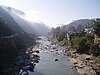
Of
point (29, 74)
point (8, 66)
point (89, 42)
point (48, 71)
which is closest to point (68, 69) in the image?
point (48, 71)

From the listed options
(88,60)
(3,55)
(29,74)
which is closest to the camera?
(29,74)

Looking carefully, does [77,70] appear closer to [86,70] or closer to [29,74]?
[86,70]

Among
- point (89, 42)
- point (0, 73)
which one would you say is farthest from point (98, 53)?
point (0, 73)

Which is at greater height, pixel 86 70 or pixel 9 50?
pixel 9 50

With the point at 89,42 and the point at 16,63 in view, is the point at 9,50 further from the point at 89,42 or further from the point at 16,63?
the point at 89,42

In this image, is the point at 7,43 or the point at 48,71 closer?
the point at 48,71

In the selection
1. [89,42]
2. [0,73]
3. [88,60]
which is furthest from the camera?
→ [89,42]

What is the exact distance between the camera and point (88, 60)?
232 ft

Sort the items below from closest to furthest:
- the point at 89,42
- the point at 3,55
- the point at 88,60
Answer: the point at 3,55
the point at 88,60
the point at 89,42

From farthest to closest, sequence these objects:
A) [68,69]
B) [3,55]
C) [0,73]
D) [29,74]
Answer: [68,69]
[3,55]
[29,74]
[0,73]

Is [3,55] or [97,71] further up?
[3,55]

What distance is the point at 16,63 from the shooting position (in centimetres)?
5622

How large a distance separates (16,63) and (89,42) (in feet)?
129

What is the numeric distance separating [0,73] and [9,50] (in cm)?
1659
